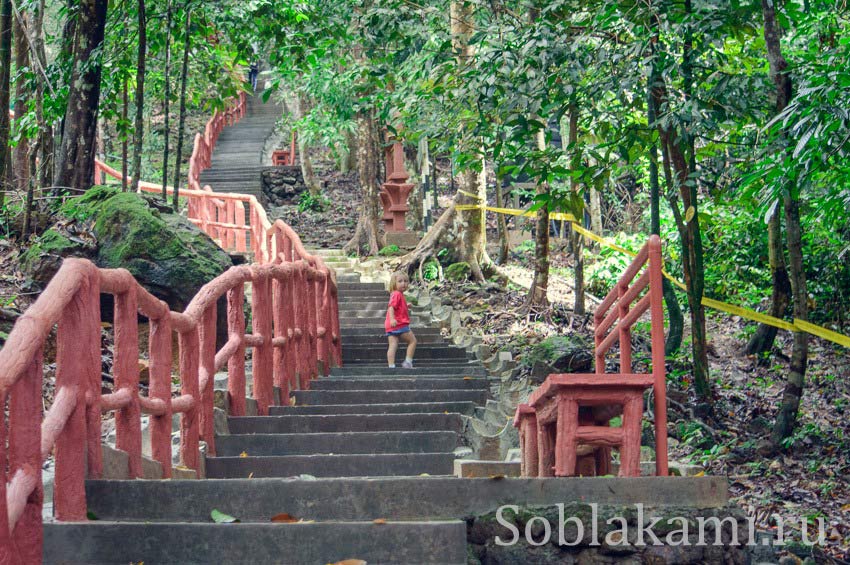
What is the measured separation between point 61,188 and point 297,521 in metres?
8.32

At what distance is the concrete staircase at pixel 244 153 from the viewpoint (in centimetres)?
2874

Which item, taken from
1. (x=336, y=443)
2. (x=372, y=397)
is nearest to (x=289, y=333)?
(x=372, y=397)

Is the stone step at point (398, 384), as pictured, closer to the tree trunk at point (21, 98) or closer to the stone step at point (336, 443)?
the stone step at point (336, 443)

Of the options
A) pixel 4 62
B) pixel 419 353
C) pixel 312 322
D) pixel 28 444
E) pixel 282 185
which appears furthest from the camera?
pixel 282 185

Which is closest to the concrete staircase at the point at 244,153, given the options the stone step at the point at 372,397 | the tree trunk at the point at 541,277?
the tree trunk at the point at 541,277

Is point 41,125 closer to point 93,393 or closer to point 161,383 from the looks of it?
point 161,383

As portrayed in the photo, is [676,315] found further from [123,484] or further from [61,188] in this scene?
[123,484]

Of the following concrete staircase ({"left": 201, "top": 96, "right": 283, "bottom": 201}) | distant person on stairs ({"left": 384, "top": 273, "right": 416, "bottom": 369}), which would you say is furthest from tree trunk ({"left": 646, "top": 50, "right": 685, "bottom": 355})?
concrete staircase ({"left": 201, "top": 96, "right": 283, "bottom": 201})

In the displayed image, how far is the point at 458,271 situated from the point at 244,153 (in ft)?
54.2

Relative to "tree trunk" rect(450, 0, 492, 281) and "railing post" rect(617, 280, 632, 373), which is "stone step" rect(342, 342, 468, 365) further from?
"railing post" rect(617, 280, 632, 373)

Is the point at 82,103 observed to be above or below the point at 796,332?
above

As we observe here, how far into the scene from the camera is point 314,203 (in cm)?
2791

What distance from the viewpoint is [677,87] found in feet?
29.3

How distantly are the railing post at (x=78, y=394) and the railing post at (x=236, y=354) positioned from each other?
232 centimetres
